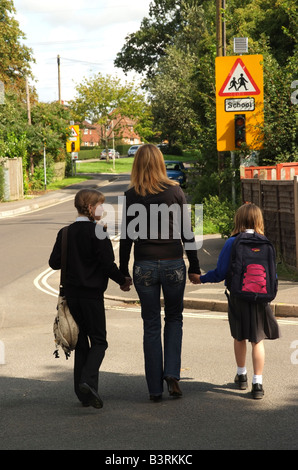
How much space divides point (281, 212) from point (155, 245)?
23.4 feet

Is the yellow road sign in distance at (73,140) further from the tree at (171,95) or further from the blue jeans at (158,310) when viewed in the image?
the blue jeans at (158,310)

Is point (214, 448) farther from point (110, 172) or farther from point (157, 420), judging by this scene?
point (110, 172)

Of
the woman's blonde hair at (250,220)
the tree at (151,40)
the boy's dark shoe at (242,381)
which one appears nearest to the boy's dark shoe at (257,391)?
the boy's dark shoe at (242,381)

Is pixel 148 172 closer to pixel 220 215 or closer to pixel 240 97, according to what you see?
pixel 240 97

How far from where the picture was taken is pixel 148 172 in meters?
5.31

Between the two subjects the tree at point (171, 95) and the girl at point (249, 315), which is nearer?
the girl at point (249, 315)

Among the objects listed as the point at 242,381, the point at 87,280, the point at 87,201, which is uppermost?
the point at 87,201

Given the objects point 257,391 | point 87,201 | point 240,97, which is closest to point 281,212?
point 240,97

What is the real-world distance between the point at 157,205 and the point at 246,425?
5.55ft

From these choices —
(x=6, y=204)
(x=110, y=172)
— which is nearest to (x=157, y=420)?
(x=6, y=204)

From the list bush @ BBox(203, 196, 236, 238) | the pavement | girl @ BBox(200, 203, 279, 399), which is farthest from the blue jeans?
bush @ BBox(203, 196, 236, 238)

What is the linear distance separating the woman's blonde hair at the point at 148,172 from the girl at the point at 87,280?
309 mm

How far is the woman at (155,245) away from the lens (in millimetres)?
5277

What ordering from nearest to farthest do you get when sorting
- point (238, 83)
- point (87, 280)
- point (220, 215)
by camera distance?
point (87, 280) < point (238, 83) < point (220, 215)
